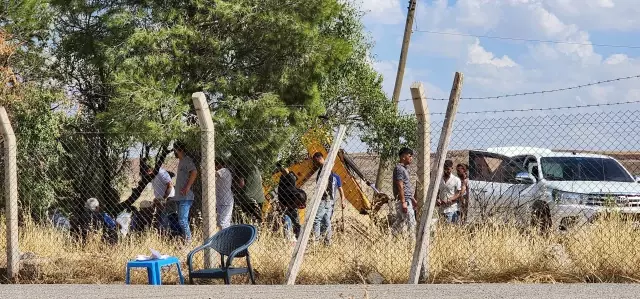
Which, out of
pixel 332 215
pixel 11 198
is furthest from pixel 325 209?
pixel 11 198

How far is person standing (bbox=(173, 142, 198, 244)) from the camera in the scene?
Result: 453 inches

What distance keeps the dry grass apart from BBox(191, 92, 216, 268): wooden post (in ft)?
1.90

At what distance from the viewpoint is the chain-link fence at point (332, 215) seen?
9.05m

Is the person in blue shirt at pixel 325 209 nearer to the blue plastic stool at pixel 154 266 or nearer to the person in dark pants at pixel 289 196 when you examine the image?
the person in dark pants at pixel 289 196

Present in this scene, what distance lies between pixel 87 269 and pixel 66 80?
808cm

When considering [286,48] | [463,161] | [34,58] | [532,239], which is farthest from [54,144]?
[532,239]

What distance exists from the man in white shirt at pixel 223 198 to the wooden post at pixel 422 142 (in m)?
2.80

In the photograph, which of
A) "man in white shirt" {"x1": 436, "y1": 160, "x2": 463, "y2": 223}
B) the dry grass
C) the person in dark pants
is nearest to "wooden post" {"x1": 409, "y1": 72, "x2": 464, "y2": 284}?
the dry grass

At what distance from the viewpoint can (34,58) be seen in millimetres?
17203

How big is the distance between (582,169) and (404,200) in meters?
3.84

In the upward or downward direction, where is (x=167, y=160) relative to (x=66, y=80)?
downward

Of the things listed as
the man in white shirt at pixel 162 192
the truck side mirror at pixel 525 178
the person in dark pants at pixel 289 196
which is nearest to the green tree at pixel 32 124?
the man in white shirt at pixel 162 192

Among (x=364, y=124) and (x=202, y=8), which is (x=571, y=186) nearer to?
(x=202, y=8)

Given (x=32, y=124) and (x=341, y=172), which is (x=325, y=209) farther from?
(x=32, y=124)
